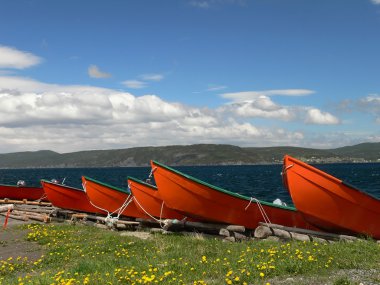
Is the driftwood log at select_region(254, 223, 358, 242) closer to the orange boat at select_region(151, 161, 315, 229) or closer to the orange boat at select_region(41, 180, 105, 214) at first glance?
the orange boat at select_region(151, 161, 315, 229)

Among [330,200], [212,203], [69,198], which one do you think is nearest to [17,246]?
[212,203]

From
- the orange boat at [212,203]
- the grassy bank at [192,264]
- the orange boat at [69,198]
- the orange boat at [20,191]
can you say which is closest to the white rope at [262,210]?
the orange boat at [212,203]

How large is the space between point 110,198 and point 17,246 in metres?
6.82

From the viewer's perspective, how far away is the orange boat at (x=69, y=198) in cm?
2417

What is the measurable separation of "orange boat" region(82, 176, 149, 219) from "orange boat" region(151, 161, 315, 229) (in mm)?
4847

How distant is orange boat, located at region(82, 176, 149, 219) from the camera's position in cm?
2095

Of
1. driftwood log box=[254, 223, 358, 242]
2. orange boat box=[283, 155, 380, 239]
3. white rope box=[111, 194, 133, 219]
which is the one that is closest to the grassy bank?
driftwood log box=[254, 223, 358, 242]

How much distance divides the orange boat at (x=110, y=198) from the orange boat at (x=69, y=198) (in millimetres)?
1990

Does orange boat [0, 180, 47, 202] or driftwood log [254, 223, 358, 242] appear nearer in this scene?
driftwood log [254, 223, 358, 242]

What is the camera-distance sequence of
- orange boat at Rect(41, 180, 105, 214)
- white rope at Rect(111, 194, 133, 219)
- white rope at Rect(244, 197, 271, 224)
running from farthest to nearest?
orange boat at Rect(41, 180, 105, 214) < white rope at Rect(111, 194, 133, 219) < white rope at Rect(244, 197, 271, 224)

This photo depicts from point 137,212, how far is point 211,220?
5.53 meters

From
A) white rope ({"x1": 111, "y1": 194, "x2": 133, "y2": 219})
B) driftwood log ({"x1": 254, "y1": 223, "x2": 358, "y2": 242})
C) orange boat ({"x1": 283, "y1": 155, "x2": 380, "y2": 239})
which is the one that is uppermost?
orange boat ({"x1": 283, "y1": 155, "x2": 380, "y2": 239})

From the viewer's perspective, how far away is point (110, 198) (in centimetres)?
2170

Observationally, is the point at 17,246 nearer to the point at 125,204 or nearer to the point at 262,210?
the point at 125,204
